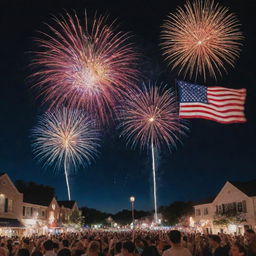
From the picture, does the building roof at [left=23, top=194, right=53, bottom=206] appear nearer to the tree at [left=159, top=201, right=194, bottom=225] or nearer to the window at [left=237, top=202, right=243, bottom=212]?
the window at [left=237, top=202, right=243, bottom=212]

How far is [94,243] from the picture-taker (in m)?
7.51

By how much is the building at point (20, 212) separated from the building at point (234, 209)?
23196 millimetres

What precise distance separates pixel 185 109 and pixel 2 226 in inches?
1065

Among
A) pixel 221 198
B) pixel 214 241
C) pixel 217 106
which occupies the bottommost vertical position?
pixel 214 241

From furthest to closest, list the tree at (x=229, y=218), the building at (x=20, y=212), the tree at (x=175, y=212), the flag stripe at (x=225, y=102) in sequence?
1. the tree at (x=175, y=212)
2. the tree at (x=229, y=218)
3. the building at (x=20, y=212)
4. the flag stripe at (x=225, y=102)

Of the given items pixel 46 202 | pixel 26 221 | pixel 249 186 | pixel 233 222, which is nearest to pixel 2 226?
pixel 26 221

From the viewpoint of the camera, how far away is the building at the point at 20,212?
1688 inches

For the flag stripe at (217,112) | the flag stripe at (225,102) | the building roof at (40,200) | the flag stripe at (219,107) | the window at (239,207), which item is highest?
the flag stripe at (225,102)

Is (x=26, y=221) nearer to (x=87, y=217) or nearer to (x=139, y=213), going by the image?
(x=87, y=217)

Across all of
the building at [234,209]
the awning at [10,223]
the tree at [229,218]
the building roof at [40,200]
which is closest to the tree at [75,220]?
the building roof at [40,200]

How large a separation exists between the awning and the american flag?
89.7 feet

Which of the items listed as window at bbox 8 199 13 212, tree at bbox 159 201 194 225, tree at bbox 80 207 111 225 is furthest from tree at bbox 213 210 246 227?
tree at bbox 80 207 111 225

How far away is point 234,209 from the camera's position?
47.8 metres

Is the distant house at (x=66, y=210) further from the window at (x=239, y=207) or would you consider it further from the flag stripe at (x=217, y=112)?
the flag stripe at (x=217, y=112)
